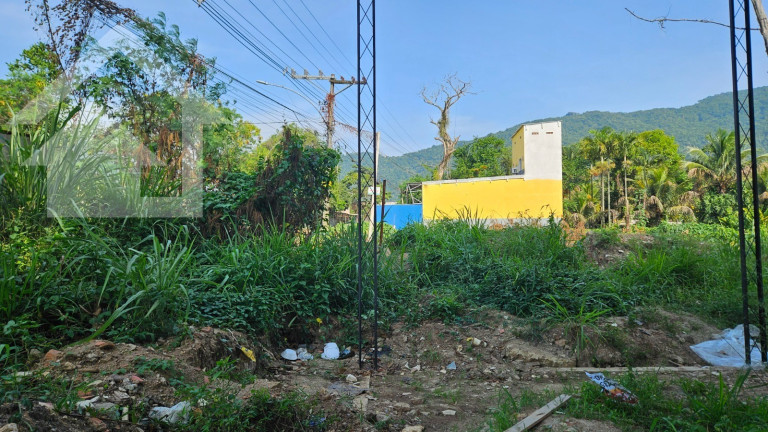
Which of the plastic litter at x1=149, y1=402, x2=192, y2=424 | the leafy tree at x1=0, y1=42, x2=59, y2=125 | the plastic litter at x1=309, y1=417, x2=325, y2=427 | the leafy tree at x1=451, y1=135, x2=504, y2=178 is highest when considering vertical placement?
the leafy tree at x1=451, y1=135, x2=504, y2=178

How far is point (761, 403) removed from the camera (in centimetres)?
280

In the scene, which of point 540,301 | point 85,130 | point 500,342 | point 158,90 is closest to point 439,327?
point 500,342

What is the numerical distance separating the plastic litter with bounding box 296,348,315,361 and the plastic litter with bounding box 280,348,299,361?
0.05 m

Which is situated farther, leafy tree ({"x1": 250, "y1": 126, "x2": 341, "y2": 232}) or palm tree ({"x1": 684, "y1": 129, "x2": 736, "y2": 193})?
palm tree ({"x1": 684, "y1": 129, "x2": 736, "y2": 193})

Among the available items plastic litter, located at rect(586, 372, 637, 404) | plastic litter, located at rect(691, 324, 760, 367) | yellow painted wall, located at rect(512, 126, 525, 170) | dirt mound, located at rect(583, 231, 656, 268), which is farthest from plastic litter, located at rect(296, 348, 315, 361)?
yellow painted wall, located at rect(512, 126, 525, 170)

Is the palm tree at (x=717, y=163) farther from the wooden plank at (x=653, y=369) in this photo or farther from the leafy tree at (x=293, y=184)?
A: the leafy tree at (x=293, y=184)

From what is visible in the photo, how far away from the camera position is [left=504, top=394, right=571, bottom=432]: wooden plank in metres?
2.66

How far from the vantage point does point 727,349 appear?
4586 mm

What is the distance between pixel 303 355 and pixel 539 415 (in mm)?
2382

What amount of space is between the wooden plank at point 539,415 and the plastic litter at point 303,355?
7.46 feet

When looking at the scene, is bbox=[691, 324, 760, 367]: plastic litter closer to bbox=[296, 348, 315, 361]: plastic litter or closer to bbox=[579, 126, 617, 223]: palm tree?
bbox=[296, 348, 315, 361]: plastic litter

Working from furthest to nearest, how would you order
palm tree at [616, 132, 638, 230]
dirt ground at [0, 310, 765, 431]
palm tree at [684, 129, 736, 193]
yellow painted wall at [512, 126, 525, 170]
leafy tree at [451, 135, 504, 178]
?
leafy tree at [451, 135, 504, 178] < palm tree at [616, 132, 638, 230] < palm tree at [684, 129, 736, 193] < yellow painted wall at [512, 126, 525, 170] < dirt ground at [0, 310, 765, 431]

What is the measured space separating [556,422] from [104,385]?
8.46 feet

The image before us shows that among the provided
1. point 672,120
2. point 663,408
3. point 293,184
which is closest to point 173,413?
point 663,408
